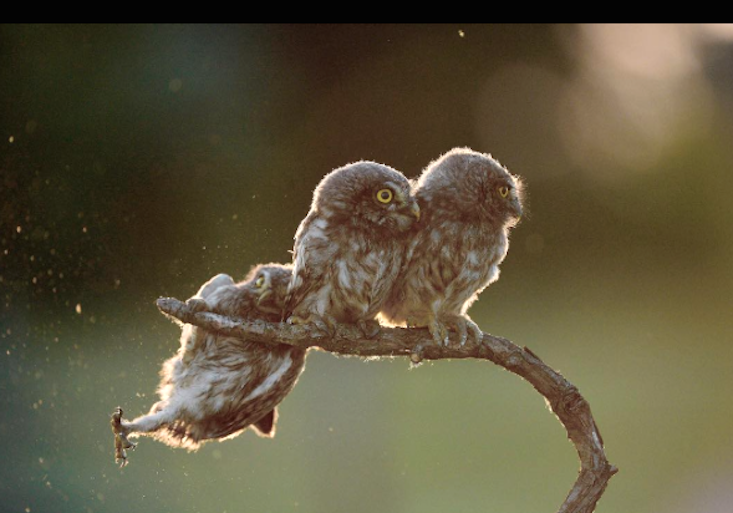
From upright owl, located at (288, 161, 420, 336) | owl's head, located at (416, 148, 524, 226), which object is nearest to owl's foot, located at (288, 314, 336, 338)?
upright owl, located at (288, 161, 420, 336)

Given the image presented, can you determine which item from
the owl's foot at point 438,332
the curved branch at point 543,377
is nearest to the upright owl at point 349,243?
the curved branch at point 543,377

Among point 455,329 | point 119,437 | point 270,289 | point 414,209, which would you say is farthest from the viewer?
point 455,329

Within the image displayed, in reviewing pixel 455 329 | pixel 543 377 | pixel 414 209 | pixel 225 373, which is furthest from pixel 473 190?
pixel 225 373

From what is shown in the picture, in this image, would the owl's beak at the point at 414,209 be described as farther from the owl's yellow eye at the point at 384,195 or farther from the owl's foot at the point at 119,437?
the owl's foot at the point at 119,437

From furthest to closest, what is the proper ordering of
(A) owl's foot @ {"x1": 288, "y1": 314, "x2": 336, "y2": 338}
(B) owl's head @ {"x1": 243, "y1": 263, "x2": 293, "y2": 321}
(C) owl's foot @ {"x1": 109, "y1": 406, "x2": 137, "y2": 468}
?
(B) owl's head @ {"x1": 243, "y1": 263, "x2": 293, "y2": 321} → (A) owl's foot @ {"x1": 288, "y1": 314, "x2": 336, "y2": 338} → (C) owl's foot @ {"x1": 109, "y1": 406, "x2": 137, "y2": 468}

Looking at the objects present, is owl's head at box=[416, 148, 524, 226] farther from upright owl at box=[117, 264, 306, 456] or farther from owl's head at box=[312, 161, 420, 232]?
upright owl at box=[117, 264, 306, 456]

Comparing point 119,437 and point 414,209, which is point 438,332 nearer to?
point 414,209

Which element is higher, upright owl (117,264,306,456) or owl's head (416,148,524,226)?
owl's head (416,148,524,226)

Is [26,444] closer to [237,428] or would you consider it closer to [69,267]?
[69,267]
